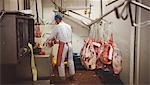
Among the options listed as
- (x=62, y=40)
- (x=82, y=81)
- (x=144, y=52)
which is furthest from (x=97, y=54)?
(x=144, y=52)

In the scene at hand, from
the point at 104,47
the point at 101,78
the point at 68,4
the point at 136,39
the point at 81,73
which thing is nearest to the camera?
the point at 136,39

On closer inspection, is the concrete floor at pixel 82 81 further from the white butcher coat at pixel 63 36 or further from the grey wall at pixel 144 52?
the grey wall at pixel 144 52

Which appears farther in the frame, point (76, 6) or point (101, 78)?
point (76, 6)

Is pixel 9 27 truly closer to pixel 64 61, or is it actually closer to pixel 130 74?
pixel 130 74

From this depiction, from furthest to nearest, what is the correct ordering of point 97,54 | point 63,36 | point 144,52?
point 63,36
point 97,54
point 144,52

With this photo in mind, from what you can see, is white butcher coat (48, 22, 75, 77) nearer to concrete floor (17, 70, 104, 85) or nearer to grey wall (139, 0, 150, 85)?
concrete floor (17, 70, 104, 85)

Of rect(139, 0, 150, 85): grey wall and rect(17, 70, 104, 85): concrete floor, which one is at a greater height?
rect(139, 0, 150, 85): grey wall

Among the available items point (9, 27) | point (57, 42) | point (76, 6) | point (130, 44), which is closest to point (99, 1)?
point (76, 6)

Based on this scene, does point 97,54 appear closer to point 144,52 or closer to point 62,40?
point 62,40

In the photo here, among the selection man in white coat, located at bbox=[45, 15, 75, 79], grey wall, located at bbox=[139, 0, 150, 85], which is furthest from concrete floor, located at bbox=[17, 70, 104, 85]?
grey wall, located at bbox=[139, 0, 150, 85]

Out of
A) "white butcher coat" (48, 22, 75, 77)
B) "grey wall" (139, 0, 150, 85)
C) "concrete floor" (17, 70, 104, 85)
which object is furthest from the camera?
"white butcher coat" (48, 22, 75, 77)

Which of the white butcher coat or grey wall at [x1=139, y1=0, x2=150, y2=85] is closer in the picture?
grey wall at [x1=139, y1=0, x2=150, y2=85]

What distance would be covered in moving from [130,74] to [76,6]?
111 inches

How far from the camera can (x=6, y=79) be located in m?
2.63
